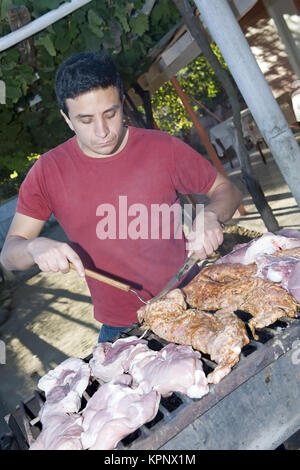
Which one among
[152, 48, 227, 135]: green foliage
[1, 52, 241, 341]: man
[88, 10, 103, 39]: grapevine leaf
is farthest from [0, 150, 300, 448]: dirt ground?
[152, 48, 227, 135]: green foliage

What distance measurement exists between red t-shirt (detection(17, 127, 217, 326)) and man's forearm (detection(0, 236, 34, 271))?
240mm

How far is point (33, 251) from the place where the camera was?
112 inches

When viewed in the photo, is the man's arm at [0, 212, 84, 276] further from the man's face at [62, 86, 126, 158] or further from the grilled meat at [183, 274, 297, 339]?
the grilled meat at [183, 274, 297, 339]

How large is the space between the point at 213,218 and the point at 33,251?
1.17m

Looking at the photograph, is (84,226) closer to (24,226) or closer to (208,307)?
(24,226)

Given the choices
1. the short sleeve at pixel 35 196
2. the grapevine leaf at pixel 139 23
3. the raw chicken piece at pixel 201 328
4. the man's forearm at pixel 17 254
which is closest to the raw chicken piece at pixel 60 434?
the raw chicken piece at pixel 201 328

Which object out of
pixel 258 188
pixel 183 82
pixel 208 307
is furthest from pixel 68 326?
pixel 183 82

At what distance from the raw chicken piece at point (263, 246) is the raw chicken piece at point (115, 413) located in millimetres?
1301

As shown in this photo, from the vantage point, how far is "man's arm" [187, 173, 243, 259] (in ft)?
9.27

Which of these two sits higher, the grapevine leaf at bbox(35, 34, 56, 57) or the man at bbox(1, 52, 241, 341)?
the grapevine leaf at bbox(35, 34, 56, 57)

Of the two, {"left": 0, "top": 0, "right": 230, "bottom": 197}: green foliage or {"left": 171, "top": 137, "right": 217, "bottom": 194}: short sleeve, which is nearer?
{"left": 171, "top": 137, "right": 217, "bottom": 194}: short sleeve

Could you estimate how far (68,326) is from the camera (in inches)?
343

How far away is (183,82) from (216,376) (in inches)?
830

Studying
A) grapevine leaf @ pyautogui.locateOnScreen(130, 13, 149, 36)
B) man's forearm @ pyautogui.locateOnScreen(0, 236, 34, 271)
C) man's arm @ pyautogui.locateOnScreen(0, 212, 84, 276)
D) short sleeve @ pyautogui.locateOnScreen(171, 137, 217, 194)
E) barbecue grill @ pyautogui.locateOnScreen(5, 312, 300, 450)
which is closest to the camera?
barbecue grill @ pyautogui.locateOnScreen(5, 312, 300, 450)
